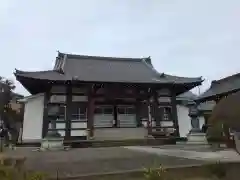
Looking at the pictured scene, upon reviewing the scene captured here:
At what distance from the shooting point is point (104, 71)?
25.2 metres

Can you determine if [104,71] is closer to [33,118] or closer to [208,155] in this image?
[33,118]

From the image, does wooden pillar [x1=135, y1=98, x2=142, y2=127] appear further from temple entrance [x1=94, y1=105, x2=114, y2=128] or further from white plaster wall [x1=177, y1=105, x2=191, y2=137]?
white plaster wall [x1=177, y1=105, x2=191, y2=137]

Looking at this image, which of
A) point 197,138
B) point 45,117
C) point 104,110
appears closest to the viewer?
point 197,138

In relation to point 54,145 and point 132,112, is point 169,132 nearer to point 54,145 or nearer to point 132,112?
point 132,112

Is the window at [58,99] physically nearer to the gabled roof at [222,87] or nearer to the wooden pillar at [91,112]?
the wooden pillar at [91,112]

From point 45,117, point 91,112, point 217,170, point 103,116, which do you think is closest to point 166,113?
point 103,116

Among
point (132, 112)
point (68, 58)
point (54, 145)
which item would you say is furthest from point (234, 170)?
point (68, 58)

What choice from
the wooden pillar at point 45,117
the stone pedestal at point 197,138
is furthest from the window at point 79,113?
the stone pedestal at point 197,138

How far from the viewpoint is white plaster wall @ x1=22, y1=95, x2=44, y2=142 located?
23250mm

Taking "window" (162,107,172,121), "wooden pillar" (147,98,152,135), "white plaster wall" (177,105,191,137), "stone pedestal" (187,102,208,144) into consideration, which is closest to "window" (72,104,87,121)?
"wooden pillar" (147,98,152,135)

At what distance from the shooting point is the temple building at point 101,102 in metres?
21.0

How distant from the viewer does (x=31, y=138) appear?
23.0m

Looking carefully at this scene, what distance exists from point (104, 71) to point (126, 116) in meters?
4.78

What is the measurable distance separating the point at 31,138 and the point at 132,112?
9.11 m
